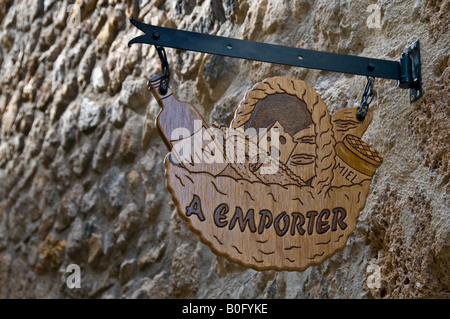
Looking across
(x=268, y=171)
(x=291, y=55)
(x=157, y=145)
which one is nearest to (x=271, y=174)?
(x=268, y=171)

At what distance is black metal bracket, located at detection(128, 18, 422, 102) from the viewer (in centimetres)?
82

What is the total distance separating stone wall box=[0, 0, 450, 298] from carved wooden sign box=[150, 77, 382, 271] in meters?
0.14

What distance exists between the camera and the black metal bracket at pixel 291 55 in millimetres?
824

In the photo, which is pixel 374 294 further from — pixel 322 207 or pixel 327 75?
pixel 327 75

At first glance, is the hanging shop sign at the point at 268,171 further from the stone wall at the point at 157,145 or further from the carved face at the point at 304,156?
the stone wall at the point at 157,145

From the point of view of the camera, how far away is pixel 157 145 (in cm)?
172

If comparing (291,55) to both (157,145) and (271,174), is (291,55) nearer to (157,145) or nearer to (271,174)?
(271,174)

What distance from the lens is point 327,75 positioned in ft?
3.89

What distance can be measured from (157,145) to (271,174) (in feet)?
3.10

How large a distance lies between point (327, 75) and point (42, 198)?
149 cm

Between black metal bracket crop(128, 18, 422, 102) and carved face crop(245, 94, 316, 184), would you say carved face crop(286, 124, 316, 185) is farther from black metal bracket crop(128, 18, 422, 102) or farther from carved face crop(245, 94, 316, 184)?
black metal bracket crop(128, 18, 422, 102)

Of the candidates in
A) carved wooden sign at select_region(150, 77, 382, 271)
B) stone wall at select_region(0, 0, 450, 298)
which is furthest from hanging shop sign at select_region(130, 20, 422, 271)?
stone wall at select_region(0, 0, 450, 298)

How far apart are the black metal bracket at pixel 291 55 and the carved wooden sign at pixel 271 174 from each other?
0.16 feet

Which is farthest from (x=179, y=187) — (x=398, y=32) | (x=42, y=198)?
(x=42, y=198)
